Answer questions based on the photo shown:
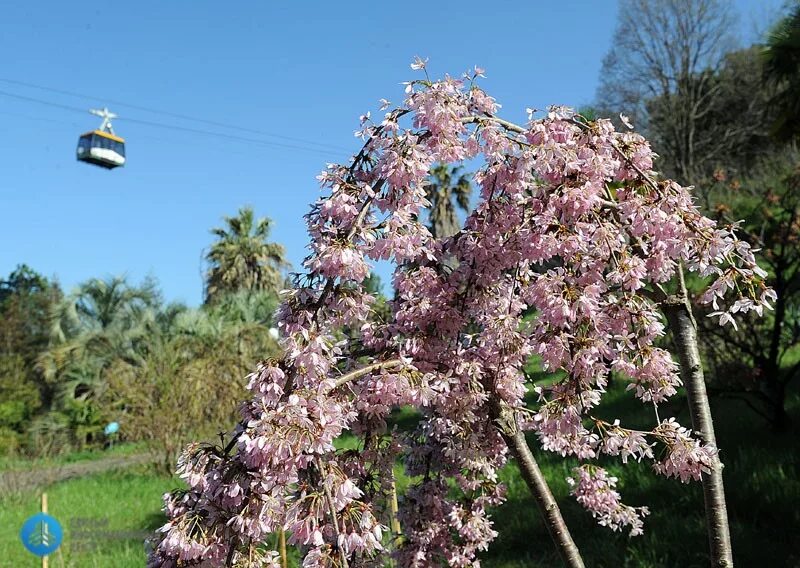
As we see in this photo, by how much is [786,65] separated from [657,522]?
29.3 ft

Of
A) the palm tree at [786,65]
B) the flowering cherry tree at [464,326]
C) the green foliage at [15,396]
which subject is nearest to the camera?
the flowering cherry tree at [464,326]

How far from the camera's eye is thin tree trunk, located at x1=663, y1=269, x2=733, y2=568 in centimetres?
241

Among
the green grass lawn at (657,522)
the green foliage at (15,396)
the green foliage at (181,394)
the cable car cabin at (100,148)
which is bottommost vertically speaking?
the green grass lawn at (657,522)

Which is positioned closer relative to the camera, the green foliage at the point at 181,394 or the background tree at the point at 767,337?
the background tree at the point at 767,337

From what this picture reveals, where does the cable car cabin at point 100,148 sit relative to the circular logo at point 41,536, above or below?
above

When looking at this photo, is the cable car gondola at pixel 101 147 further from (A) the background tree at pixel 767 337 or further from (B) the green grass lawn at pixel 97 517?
(A) the background tree at pixel 767 337

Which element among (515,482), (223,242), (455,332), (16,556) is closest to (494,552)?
(515,482)

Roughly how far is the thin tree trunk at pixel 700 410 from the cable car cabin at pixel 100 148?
26.3m

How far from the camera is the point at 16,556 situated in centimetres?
741

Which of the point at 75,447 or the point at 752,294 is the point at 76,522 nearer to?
the point at 752,294

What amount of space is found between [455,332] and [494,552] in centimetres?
407

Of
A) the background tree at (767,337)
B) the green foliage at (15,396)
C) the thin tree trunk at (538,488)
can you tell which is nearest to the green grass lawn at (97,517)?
the thin tree trunk at (538,488)

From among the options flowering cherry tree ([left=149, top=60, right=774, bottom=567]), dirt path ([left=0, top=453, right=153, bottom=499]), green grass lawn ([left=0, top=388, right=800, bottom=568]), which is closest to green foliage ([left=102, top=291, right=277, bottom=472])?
dirt path ([left=0, top=453, right=153, bottom=499])

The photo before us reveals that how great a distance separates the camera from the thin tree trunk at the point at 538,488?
257cm
